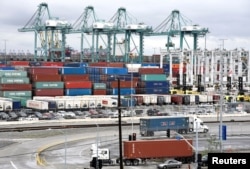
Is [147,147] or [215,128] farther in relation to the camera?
[215,128]

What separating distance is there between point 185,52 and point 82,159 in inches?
3289

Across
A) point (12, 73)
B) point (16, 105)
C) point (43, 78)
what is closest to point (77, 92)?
point (43, 78)

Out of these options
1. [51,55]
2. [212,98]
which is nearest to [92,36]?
[51,55]

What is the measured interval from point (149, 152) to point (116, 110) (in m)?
36.5

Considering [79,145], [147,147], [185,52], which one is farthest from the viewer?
[185,52]

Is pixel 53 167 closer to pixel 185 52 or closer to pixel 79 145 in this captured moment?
pixel 79 145

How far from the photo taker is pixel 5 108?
6150 centimetres

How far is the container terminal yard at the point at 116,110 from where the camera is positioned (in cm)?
3025

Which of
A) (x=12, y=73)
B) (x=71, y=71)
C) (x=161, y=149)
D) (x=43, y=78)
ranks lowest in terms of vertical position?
(x=161, y=149)

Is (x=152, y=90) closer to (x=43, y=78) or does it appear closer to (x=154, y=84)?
(x=154, y=84)

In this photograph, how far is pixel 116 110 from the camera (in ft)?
218

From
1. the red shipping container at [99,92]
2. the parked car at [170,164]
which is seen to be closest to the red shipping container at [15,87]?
the red shipping container at [99,92]

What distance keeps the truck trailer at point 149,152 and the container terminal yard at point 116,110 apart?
0.19 feet

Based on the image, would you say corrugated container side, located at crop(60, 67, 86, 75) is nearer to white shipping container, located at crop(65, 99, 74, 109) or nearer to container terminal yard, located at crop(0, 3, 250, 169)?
container terminal yard, located at crop(0, 3, 250, 169)
